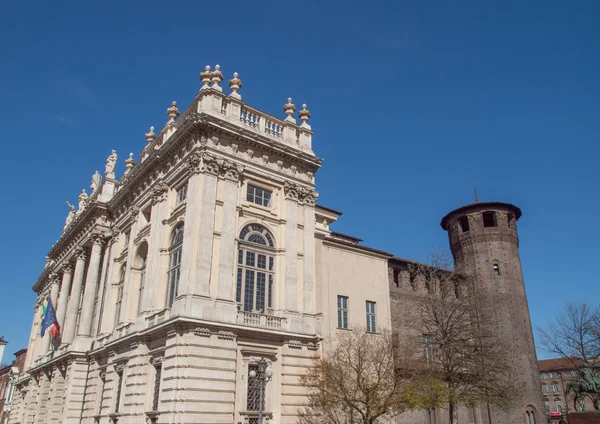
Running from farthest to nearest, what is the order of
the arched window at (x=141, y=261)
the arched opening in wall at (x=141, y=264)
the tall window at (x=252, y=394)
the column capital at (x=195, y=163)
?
the arched window at (x=141, y=261) → the arched opening in wall at (x=141, y=264) → the column capital at (x=195, y=163) → the tall window at (x=252, y=394)

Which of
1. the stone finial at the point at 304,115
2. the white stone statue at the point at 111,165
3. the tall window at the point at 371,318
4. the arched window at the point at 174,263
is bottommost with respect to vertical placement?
the tall window at the point at 371,318

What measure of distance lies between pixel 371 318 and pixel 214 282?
37.4ft

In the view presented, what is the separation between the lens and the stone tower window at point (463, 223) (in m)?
49.3

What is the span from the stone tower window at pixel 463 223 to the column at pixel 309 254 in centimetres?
2488

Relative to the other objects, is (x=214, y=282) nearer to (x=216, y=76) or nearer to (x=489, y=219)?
(x=216, y=76)

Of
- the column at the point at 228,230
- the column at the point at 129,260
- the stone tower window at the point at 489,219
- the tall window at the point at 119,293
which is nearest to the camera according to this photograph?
the column at the point at 228,230

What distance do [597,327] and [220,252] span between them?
36160mm

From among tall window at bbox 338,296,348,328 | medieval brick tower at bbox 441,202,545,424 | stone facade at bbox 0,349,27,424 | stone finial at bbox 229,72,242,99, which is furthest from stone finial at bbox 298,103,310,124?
stone facade at bbox 0,349,27,424

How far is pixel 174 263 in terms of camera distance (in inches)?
1051

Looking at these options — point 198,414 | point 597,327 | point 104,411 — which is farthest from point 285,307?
point 597,327

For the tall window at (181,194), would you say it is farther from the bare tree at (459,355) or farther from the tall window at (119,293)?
the bare tree at (459,355)

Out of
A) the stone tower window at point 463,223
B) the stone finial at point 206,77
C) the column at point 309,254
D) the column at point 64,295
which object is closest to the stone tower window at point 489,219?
the stone tower window at point 463,223

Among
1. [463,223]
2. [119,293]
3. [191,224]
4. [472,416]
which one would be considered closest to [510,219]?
[463,223]

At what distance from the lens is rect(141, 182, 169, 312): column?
87.4ft
